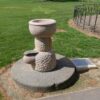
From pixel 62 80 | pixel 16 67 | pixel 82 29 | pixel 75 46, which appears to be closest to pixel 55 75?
pixel 62 80

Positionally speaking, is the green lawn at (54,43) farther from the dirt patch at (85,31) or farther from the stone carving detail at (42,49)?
the stone carving detail at (42,49)

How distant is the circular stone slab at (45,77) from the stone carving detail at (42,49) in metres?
0.20

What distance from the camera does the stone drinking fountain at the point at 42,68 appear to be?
6.11 m

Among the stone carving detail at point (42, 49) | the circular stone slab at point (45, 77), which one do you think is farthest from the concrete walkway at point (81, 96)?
the stone carving detail at point (42, 49)

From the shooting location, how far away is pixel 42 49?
6.46 metres

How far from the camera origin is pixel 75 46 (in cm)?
964

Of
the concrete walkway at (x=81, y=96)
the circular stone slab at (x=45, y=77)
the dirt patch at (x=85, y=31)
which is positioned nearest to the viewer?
the concrete walkway at (x=81, y=96)

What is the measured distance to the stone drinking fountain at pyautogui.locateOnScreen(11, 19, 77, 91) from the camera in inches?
241

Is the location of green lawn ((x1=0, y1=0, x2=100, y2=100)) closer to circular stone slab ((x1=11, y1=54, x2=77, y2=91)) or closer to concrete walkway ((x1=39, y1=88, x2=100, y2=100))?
circular stone slab ((x1=11, y1=54, x2=77, y2=91))

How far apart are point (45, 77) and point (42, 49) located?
76 centimetres

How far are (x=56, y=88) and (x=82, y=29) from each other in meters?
6.83

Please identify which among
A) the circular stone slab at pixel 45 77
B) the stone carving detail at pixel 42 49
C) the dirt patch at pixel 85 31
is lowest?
the dirt patch at pixel 85 31

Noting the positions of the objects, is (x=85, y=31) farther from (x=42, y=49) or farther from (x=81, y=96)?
(x=81, y=96)

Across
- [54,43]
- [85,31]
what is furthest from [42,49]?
Answer: [85,31]
